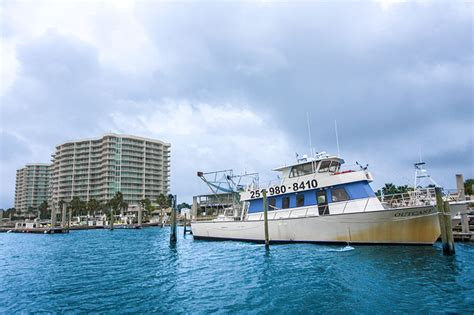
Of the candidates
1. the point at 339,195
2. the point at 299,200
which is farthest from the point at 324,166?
the point at 299,200

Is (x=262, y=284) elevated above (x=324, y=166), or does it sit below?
below

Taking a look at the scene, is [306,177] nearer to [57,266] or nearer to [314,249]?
[314,249]

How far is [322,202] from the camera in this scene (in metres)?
22.6

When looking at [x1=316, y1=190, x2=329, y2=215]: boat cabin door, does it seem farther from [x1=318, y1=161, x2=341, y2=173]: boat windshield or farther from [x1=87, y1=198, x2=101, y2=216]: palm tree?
[x1=87, y1=198, x2=101, y2=216]: palm tree

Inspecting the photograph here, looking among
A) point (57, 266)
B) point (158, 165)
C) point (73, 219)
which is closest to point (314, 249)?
point (57, 266)

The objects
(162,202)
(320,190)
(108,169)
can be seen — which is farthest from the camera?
(108,169)

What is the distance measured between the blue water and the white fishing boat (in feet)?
3.86

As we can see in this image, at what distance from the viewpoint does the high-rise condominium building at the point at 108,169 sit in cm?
12350

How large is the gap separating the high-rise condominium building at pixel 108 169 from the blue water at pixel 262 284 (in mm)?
109680

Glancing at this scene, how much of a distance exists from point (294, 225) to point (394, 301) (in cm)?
1359

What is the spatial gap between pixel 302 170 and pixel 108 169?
111 meters

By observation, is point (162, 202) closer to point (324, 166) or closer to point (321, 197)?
point (324, 166)

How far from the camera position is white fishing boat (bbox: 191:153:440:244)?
18969 millimetres

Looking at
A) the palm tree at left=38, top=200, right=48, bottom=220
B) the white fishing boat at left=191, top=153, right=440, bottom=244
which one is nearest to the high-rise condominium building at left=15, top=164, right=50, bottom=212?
the palm tree at left=38, top=200, right=48, bottom=220
